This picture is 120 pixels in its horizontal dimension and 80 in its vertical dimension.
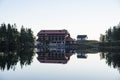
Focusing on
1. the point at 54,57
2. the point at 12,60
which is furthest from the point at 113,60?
the point at 54,57

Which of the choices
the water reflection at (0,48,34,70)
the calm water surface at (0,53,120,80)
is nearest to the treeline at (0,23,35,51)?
the water reflection at (0,48,34,70)

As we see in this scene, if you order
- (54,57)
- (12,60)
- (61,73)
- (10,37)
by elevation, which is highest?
(10,37)

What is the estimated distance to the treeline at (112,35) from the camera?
8191 cm

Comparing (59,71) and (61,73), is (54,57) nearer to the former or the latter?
(59,71)

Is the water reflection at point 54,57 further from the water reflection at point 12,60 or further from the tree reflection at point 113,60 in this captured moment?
the tree reflection at point 113,60

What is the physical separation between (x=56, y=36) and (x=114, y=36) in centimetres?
3093

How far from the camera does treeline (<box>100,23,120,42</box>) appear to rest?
8191 centimetres

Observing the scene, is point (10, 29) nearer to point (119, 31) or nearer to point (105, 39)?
point (119, 31)

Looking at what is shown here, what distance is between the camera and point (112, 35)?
280ft

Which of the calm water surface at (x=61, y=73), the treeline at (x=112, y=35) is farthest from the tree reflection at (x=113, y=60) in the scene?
the treeline at (x=112, y=35)

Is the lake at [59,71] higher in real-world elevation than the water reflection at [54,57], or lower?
lower

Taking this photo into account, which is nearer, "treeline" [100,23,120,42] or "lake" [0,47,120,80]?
"lake" [0,47,120,80]

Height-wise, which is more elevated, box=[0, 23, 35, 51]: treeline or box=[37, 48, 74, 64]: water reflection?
box=[0, 23, 35, 51]: treeline

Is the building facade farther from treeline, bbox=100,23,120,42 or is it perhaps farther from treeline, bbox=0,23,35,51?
treeline, bbox=0,23,35,51
